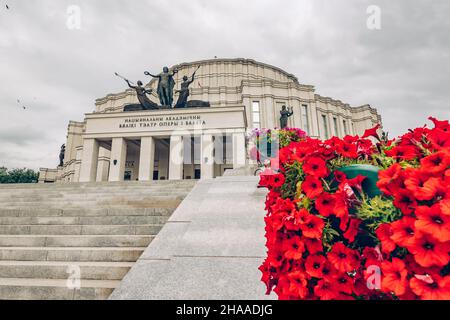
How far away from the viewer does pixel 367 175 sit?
1288 millimetres

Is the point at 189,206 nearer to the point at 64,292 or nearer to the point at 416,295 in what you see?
the point at 64,292

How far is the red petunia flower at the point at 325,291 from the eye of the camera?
107 cm

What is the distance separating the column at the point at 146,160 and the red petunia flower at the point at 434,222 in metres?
17.5

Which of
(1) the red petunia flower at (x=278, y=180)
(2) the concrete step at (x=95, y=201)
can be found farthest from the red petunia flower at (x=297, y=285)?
(2) the concrete step at (x=95, y=201)

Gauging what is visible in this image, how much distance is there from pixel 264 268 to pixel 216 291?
123 centimetres

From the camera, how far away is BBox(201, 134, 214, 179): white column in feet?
56.1

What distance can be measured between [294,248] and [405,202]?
0.50 m

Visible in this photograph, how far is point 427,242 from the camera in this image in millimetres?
861

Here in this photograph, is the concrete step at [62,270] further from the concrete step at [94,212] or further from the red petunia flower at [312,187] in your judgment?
the red petunia flower at [312,187]

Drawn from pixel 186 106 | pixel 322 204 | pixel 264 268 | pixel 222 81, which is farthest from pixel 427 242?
pixel 222 81

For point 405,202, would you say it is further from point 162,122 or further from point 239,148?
point 162,122

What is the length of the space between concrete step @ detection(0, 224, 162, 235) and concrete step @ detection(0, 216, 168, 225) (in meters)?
0.35

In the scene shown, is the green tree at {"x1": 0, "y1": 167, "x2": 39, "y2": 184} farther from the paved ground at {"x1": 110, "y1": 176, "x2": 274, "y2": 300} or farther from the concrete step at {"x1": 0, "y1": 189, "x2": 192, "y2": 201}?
the paved ground at {"x1": 110, "y1": 176, "x2": 274, "y2": 300}

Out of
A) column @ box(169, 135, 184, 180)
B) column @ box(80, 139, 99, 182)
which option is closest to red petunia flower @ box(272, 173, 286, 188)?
column @ box(169, 135, 184, 180)
